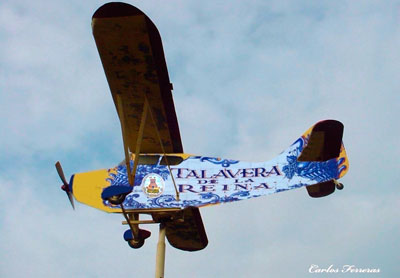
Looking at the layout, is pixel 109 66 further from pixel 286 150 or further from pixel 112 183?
pixel 286 150

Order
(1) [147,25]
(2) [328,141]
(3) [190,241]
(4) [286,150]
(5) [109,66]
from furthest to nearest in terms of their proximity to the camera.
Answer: (3) [190,241], (4) [286,150], (2) [328,141], (5) [109,66], (1) [147,25]

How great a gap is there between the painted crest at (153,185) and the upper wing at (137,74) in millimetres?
695

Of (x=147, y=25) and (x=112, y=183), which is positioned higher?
(x=147, y=25)

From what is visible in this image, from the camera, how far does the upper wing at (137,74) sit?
33.5ft

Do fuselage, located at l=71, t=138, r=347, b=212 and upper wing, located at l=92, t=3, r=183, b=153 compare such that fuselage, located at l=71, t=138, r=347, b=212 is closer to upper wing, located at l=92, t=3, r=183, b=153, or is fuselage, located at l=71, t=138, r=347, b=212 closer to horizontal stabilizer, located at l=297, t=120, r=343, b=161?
horizontal stabilizer, located at l=297, t=120, r=343, b=161

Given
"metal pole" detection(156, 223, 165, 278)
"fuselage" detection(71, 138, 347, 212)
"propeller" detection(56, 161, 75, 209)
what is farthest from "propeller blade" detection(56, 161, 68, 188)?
"metal pole" detection(156, 223, 165, 278)

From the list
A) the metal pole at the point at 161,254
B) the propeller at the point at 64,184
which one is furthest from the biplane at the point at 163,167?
the metal pole at the point at 161,254

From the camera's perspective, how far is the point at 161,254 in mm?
12133

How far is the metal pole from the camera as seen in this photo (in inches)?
472

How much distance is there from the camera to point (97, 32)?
34.1 ft

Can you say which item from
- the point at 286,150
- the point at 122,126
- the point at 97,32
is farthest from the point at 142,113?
the point at 286,150

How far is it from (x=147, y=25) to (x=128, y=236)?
5.00 m

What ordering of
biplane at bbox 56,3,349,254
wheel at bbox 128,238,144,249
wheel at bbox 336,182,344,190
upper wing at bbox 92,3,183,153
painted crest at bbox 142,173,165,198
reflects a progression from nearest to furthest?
upper wing at bbox 92,3,183,153
biplane at bbox 56,3,349,254
wheel at bbox 336,182,344,190
painted crest at bbox 142,173,165,198
wheel at bbox 128,238,144,249

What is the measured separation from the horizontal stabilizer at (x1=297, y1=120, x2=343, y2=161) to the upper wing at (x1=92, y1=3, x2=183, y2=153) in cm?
305
